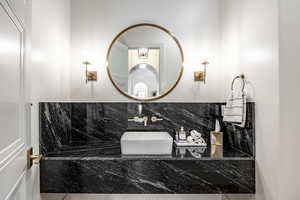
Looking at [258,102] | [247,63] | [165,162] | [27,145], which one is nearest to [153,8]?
[247,63]

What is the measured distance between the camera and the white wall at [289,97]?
4.46 feet

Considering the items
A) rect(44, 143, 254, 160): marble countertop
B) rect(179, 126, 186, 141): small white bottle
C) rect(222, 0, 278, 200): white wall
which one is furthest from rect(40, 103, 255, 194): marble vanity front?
rect(179, 126, 186, 141): small white bottle

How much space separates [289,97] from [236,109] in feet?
1.63

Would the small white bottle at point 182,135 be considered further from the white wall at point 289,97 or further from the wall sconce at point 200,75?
the white wall at point 289,97

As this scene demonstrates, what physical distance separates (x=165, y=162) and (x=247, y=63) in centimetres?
101

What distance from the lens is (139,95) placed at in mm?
2443

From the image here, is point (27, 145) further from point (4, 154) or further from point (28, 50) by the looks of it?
point (28, 50)

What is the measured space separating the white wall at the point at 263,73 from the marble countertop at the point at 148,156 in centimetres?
21

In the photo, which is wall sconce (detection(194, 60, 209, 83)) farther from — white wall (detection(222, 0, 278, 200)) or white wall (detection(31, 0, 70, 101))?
white wall (detection(31, 0, 70, 101))

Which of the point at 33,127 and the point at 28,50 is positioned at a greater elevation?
the point at 28,50

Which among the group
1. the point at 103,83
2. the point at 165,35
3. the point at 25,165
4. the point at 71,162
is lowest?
the point at 71,162

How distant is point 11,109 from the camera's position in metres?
0.90

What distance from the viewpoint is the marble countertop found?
1.70 meters

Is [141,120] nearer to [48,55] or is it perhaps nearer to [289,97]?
[48,55]
